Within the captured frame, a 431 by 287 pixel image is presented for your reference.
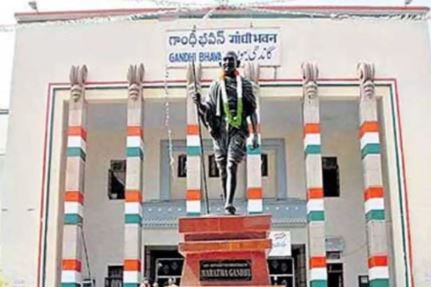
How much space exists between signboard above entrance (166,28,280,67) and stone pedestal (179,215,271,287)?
1015cm

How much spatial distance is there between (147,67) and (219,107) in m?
9.15

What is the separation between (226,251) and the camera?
7801mm

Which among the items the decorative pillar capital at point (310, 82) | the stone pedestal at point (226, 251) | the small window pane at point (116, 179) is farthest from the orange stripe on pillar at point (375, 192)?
the stone pedestal at point (226, 251)

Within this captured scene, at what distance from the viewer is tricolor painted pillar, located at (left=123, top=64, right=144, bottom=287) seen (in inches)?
657

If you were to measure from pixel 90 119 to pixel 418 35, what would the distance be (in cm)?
864

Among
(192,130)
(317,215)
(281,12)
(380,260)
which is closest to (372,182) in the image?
(317,215)

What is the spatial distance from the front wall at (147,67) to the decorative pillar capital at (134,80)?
27 cm

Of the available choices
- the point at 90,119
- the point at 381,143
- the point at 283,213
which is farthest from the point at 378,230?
the point at 90,119

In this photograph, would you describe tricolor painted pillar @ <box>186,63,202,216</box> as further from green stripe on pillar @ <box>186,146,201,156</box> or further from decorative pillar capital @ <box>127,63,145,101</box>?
decorative pillar capital @ <box>127,63,145,101</box>

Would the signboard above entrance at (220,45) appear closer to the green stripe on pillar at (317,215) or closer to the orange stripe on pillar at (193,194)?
the orange stripe on pillar at (193,194)

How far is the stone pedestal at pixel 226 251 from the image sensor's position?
25.5 ft

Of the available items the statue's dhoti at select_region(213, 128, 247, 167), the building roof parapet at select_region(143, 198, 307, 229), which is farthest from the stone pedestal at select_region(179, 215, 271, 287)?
the building roof parapet at select_region(143, 198, 307, 229)

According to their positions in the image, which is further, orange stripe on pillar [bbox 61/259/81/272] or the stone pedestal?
orange stripe on pillar [bbox 61/259/81/272]

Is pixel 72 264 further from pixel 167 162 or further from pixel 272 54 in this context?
pixel 272 54
